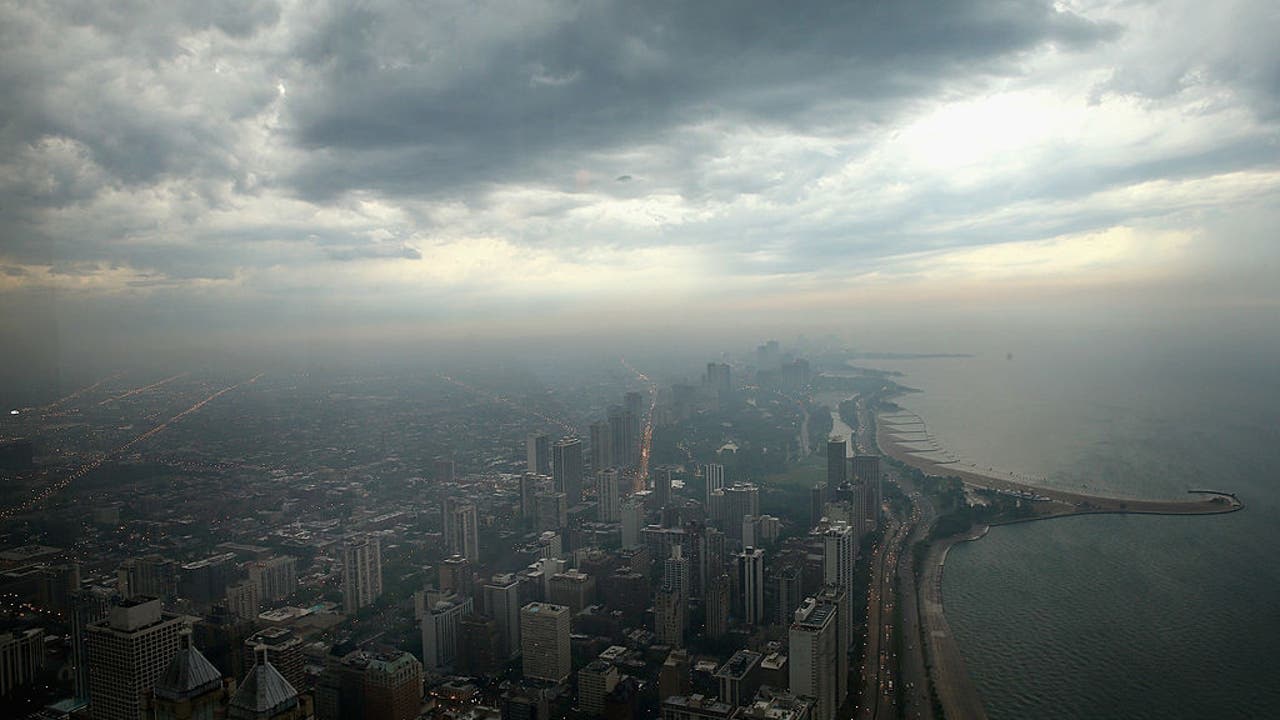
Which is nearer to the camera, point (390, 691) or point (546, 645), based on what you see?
point (390, 691)

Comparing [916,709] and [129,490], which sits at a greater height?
[129,490]

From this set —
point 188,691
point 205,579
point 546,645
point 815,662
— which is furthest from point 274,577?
point 815,662

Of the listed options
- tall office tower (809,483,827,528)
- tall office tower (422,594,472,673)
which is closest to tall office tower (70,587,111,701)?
tall office tower (422,594,472,673)

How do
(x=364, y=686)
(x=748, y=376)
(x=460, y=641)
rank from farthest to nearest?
(x=748, y=376), (x=460, y=641), (x=364, y=686)

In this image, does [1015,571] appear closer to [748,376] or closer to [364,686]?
[364,686]

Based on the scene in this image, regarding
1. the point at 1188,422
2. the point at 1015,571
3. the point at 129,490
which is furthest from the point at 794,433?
the point at 129,490

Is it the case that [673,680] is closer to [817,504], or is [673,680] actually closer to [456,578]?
[456,578]

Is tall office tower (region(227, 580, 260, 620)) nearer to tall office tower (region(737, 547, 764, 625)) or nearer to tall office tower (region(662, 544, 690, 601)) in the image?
tall office tower (region(662, 544, 690, 601))
